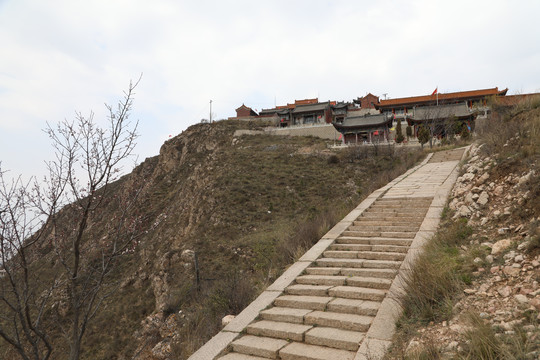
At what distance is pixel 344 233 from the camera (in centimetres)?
812

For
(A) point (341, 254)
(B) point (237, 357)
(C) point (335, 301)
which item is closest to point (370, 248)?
(A) point (341, 254)

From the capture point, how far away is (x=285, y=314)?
525cm

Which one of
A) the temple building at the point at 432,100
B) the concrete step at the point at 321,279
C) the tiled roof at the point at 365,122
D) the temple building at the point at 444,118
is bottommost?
the concrete step at the point at 321,279

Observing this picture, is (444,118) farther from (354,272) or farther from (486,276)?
(486,276)

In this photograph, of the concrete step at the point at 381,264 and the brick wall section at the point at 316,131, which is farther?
the brick wall section at the point at 316,131

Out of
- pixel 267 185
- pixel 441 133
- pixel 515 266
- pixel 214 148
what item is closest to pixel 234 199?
pixel 267 185

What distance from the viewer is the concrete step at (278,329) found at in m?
4.71

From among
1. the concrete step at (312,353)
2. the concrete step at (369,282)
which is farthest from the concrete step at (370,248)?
the concrete step at (312,353)

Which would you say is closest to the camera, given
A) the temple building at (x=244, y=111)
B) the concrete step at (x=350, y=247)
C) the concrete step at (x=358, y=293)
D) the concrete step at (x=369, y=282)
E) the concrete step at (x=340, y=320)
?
the concrete step at (x=340, y=320)

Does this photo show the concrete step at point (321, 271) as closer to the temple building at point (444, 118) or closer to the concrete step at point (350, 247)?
the concrete step at point (350, 247)

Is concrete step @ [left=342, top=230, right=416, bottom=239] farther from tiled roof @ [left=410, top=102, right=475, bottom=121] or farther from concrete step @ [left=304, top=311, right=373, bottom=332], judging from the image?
tiled roof @ [left=410, top=102, right=475, bottom=121]

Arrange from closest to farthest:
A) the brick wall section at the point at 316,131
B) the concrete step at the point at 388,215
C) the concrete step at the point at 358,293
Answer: the concrete step at the point at 358,293 → the concrete step at the point at 388,215 → the brick wall section at the point at 316,131

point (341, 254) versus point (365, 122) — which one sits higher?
point (365, 122)

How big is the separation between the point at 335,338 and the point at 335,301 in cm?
98
